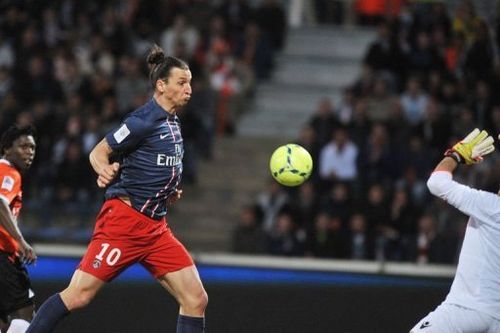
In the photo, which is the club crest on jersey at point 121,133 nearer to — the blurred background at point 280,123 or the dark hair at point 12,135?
the dark hair at point 12,135

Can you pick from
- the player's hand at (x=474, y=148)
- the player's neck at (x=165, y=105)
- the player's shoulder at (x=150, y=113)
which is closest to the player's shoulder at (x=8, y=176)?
the player's shoulder at (x=150, y=113)

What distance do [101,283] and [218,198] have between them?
8666mm

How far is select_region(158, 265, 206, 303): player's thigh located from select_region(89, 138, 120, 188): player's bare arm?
2.54 ft

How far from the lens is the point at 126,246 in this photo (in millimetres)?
6977

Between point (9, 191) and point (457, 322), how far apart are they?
3034 mm

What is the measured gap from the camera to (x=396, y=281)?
35.0ft

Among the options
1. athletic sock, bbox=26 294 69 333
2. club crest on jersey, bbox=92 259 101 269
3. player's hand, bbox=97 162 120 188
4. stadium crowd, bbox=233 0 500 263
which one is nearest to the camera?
player's hand, bbox=97 162 120 188

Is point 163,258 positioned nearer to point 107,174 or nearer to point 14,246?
point 107,174

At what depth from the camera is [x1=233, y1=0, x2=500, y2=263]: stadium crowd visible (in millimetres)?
13078

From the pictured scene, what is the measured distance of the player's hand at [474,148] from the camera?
6371 millimetres

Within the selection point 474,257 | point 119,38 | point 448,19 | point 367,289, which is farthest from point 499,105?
point 474,257

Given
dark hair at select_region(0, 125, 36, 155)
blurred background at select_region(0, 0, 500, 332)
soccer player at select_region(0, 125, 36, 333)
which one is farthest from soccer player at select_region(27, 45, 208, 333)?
blurred background at select_region(0, 0, 500, 332)

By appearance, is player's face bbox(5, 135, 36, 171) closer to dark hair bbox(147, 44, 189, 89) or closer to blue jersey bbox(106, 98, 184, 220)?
blue jersey bbox(106, 98, 184, 220)

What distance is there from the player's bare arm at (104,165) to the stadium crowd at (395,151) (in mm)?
6560
